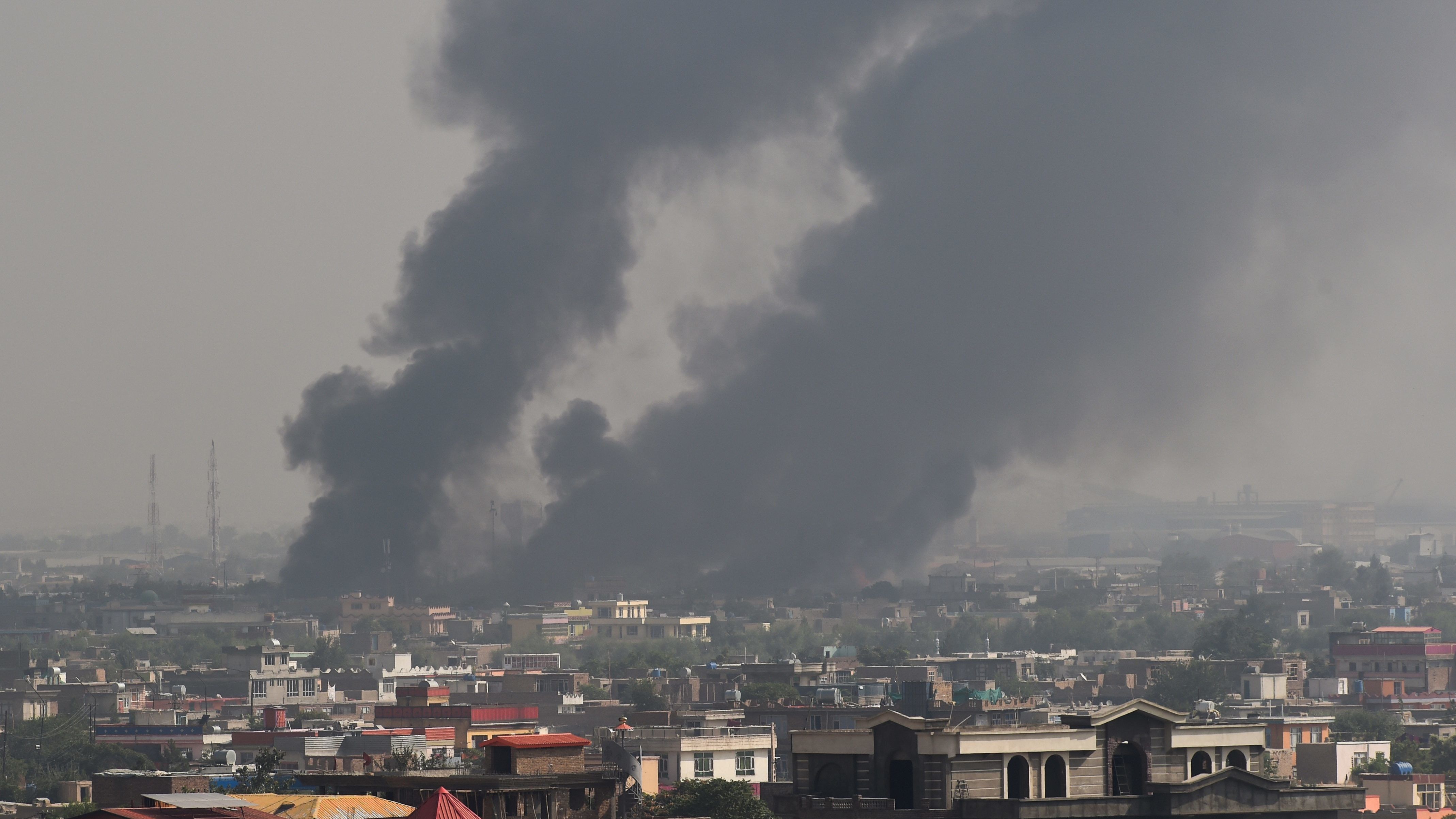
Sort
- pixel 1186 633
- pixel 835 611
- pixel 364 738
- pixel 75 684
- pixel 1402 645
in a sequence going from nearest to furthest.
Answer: pixel 364 738
pixel 75 684
pixel 1402 645
pixel 1186 633
pixel 835 611

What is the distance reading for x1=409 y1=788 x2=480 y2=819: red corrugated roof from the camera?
2417cm

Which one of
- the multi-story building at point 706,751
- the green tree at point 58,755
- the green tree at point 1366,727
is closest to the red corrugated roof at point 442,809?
the multi-story building at point 706,751

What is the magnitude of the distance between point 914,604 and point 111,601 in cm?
4816

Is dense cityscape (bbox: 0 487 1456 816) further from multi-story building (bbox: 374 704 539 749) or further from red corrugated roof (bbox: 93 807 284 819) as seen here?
red corrugated roof (bbox: 93 807 284 819)

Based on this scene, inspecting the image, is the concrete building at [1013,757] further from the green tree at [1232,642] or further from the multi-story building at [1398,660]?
the green tree at [1232,642]

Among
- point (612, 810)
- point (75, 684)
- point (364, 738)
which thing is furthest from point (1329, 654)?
point (612, 810)

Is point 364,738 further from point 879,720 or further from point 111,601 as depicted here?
point 111,601

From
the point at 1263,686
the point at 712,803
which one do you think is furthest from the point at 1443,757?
the point at 712,803

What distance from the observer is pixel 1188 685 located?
92.6m

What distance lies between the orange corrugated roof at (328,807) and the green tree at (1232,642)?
Result: 3112 inches

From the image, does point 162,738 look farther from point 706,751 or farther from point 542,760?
point 542,760

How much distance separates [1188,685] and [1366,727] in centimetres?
1688

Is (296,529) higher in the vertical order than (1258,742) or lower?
higher

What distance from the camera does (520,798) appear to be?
31.3 metres
